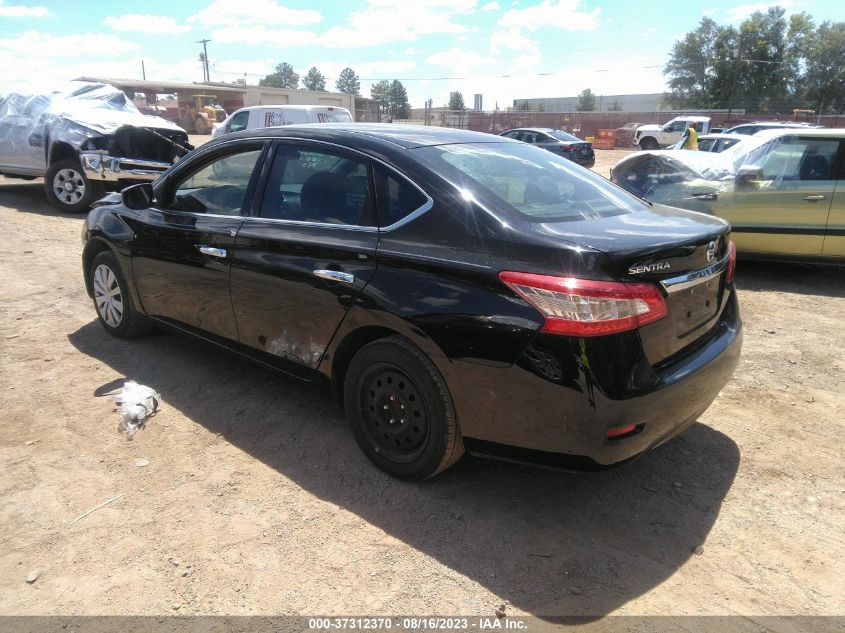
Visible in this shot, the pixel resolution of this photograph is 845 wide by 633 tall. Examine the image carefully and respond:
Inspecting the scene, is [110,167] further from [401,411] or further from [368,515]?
[368,515]

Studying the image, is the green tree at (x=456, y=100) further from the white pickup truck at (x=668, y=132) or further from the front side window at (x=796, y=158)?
the front side window at (x=796, y=158)

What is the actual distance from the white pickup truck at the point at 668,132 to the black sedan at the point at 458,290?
1183 inches

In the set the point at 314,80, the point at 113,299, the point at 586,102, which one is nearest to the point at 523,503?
the point at 113,299

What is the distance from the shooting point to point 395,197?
296 centimetres

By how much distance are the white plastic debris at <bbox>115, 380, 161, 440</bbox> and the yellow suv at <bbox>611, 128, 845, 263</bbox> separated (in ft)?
16.9

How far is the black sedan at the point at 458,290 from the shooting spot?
2.40 m

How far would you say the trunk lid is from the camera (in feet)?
8.00

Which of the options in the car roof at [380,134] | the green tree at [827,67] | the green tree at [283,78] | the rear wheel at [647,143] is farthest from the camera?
the green tree at [283,78]

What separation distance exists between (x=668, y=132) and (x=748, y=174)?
2923cm

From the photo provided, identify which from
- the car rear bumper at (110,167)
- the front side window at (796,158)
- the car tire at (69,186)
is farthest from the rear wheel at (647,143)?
the car tire at (69,186)

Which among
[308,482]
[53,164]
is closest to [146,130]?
[53,164]

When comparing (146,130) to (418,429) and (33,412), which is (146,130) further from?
(418,429)

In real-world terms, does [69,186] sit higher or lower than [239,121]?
lower

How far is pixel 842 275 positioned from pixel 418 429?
20.9ft
